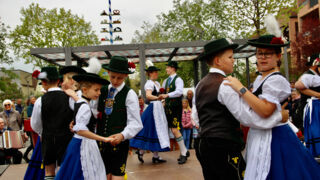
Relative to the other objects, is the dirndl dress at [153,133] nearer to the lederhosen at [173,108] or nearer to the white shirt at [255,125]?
the lederhosen at [173,108]

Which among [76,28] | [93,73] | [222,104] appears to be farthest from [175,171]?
[76,28]

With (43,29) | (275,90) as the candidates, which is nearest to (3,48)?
(43,29)

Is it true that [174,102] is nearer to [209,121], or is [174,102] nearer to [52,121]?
[52,121]

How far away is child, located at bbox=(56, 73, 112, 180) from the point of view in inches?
118

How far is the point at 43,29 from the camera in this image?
23.1 metres

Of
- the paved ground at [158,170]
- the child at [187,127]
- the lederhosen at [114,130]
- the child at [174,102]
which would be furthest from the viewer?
the child at [187,127]

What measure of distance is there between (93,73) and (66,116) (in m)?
0.89

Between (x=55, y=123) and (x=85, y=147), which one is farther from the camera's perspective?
(x=55, y=123)

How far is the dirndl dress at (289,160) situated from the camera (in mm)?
2242

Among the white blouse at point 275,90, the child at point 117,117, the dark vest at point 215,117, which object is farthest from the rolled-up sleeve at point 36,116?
the white blouse at point 275,90

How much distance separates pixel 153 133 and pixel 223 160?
3946 mm

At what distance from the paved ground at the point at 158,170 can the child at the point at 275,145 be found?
112 inches

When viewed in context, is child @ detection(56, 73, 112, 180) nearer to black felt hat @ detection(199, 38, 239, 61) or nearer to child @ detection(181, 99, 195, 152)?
black felt hat @ detection(199, 38, 239, 61)

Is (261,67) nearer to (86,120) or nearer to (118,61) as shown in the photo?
(118,61)
